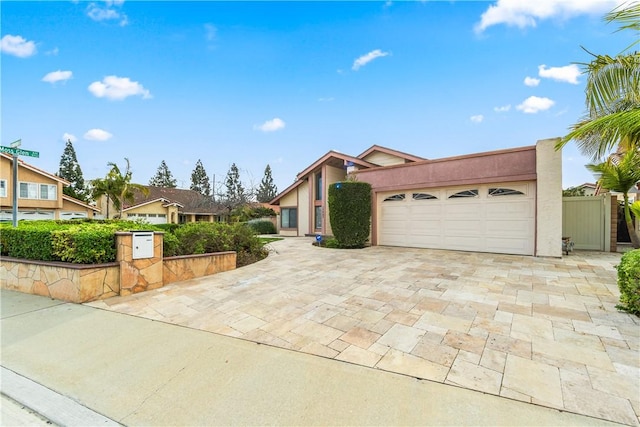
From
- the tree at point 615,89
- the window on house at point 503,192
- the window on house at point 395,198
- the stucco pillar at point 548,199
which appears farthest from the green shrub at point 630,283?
the window on house at point 395,198

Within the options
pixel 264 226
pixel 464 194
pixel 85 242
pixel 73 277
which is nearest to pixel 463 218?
pixel 464 194

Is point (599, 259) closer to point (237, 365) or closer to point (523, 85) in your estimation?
point (523, 85)

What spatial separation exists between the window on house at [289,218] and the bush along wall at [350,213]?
30.1 feet

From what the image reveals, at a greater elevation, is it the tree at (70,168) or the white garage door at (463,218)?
the tree at (70,168)

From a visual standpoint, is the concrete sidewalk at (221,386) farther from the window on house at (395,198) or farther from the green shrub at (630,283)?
the window on house at (395,198)

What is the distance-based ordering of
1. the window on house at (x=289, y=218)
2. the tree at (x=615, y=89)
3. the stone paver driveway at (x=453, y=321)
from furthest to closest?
the window on house at (x=289, y=218), the tree at (x=615, y=89), the stone paver driveway at (x=453, y=321)

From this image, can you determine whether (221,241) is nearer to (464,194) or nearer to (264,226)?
(464,194)

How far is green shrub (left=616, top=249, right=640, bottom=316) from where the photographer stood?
3680 mm

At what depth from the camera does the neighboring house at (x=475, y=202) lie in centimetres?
848

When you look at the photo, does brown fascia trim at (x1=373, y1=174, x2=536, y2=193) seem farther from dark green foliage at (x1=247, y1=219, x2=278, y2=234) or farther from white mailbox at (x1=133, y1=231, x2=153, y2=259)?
dark green foliage at (x1=247, y1=219, x2=278, y2=234)

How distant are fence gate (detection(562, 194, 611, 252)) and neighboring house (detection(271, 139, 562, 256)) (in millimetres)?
2775

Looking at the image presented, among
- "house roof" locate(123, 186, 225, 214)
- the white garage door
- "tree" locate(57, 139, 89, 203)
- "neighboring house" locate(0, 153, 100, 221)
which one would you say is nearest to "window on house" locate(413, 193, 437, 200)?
the white garage door

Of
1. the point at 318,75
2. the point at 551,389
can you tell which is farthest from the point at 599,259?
the point at 318,75

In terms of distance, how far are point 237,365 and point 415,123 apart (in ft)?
46.0
